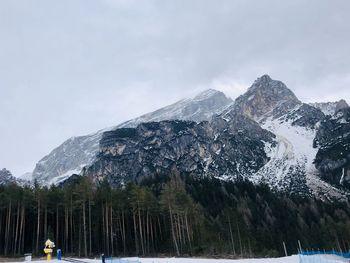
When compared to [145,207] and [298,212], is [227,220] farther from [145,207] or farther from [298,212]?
[298,212]

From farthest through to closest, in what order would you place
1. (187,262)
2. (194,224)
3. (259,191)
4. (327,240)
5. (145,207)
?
1. (259,191)
2. (327,240)
3. (194,224)
4. (145,207)
5. (187,262)

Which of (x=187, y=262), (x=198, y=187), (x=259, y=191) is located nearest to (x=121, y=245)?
(x=187, y=262)

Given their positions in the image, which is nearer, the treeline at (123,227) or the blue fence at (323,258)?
the blue fence at (323,258)

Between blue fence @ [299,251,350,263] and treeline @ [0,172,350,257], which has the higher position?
treeline @ [0,172,350,257]

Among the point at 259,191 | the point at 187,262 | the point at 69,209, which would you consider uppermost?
the point at 259,191

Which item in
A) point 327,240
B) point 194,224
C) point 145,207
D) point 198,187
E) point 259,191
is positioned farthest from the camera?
point 259,191

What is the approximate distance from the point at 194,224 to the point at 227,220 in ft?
33.7

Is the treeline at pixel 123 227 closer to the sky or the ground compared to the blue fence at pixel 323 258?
closer to the sky

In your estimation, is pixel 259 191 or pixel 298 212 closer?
pixel 298 212

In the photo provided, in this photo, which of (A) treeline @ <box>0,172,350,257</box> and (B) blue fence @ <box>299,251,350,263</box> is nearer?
(B) blue fence @ <box>299,251,350,263</box>

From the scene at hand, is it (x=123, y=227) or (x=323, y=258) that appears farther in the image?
(x=123, y=227)

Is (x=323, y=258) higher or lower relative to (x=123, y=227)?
lower

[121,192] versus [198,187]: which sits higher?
[198,187]

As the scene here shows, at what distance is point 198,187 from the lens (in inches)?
7274
